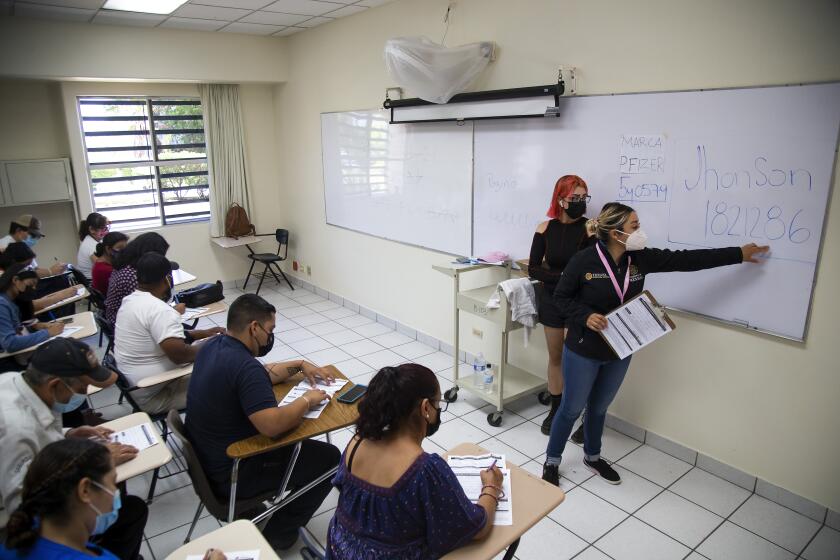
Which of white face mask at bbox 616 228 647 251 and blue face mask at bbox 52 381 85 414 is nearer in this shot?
blue face mask at bbox 52 381 85 414

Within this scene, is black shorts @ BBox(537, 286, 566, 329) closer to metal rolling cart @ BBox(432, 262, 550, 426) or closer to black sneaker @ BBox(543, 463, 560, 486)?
metal rolling cart @ BBox(432, 262, 550, 426)

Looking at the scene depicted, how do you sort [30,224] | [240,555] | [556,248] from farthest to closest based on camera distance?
[30,224] < [556,248] < [240,555]

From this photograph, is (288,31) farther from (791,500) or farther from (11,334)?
(791,500)

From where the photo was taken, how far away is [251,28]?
5.96 meters

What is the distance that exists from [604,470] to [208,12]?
527cm

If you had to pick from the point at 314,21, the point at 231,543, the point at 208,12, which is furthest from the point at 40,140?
the point at 231,543

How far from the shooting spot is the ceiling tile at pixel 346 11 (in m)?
5.04

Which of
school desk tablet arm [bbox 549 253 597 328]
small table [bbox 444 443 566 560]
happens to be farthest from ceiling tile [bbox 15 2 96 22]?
small table [bbox 444 443 566 560]

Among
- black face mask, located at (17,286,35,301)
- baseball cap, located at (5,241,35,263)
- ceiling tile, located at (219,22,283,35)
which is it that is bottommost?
black face mask, located at (17,286,35,301)

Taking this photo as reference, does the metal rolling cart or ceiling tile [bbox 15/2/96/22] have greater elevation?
ceiling tile [bbox 15/2/96/22]

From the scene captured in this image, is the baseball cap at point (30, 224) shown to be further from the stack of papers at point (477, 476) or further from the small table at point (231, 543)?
the stack of papers at point (477, 476)

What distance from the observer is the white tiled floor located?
2564 millimetres

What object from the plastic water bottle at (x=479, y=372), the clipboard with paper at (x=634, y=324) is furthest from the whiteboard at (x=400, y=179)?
the clipboard with paper at (x=634, y=324)

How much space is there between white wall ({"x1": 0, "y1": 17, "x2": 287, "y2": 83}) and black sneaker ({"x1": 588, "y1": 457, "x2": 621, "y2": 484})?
5.78 m
